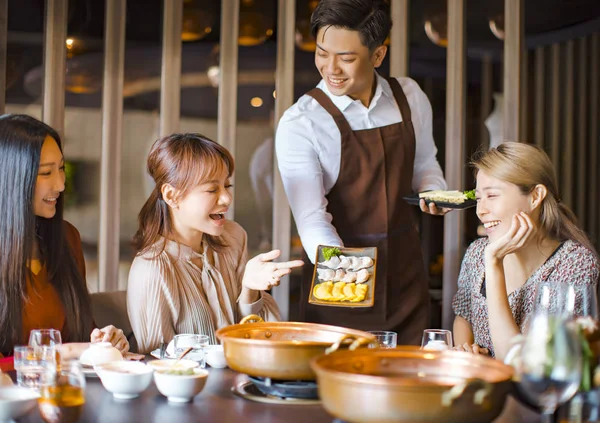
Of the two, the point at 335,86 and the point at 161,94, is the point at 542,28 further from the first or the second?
the point at 161,94

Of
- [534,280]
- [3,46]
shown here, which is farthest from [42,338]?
[3,46]

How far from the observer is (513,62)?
3.65m

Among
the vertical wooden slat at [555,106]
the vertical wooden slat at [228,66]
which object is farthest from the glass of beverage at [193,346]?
the vertical wooden slat at [555,106]

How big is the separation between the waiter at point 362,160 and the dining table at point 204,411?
4.39 ft

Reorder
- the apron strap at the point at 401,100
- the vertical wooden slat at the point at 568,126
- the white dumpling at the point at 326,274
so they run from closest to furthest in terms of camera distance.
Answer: the white dumpling at the point at 326,274, the apron strap at the point at 401,100, the vertical wooden slat at the point at 568,126

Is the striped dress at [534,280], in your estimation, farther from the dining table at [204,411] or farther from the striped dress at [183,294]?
the dining table at [204,411]

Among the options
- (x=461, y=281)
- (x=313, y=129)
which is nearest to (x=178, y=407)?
(x=461, y=281)

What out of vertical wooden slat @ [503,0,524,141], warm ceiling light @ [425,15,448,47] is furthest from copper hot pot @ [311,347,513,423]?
warm ceiling light @ [425,15,448,47]

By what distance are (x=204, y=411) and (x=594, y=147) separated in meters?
3.20

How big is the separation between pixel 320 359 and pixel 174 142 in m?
1.38

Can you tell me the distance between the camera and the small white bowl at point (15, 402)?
1370 mm

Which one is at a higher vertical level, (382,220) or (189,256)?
(382,220)

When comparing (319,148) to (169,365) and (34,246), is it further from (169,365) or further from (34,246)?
(169,365)

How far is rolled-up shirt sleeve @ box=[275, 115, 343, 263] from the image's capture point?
286cm
